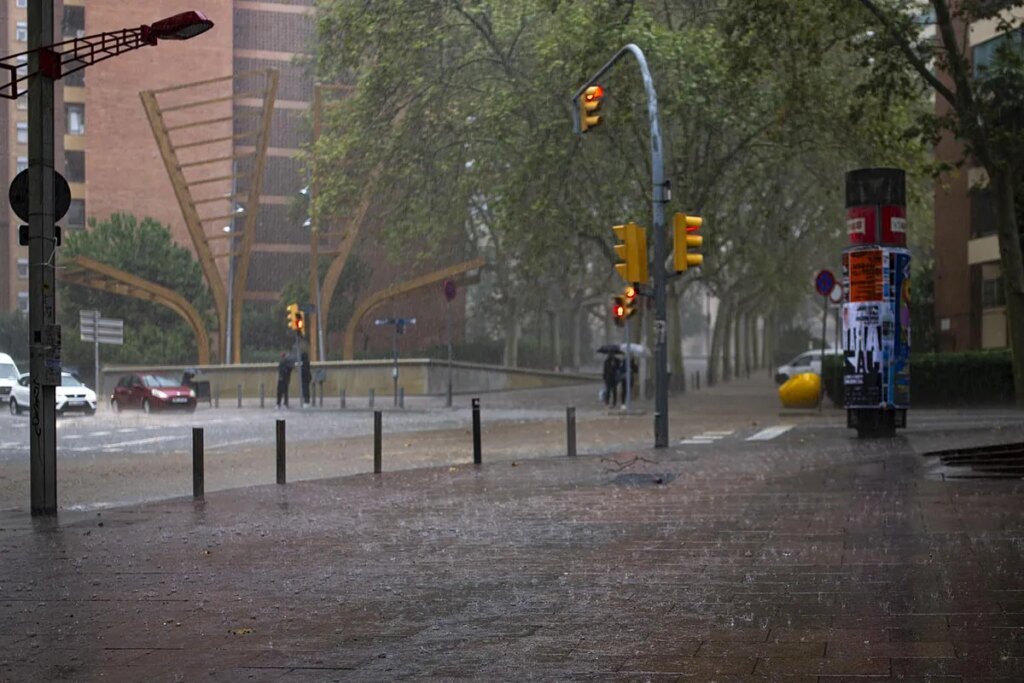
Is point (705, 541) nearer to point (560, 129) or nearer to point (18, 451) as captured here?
point (18, 451)

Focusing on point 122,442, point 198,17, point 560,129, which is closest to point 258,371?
point 560,129

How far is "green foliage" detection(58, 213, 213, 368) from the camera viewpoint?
60875mm

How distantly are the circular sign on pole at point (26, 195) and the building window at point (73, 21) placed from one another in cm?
1152

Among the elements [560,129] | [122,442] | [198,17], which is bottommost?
[122,442]

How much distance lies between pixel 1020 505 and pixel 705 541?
3.65 meters

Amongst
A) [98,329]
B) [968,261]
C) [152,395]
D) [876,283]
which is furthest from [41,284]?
[98,329]

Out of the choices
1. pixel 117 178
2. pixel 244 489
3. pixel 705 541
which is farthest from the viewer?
pixel 117 178

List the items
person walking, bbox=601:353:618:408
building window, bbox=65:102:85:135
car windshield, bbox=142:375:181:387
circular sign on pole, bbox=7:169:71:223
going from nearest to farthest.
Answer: circular sign on pole, bbox=7:169:71:223
person walking, bbox=601:353:618:408
car windshield, bbox=142:375:181:387
building window, bbox=65:102:85:135

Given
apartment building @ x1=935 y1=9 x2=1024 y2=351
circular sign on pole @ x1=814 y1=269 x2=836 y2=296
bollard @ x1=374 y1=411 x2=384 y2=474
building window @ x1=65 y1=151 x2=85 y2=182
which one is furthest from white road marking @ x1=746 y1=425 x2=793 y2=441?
building window @ x1=65 y1=151 x2=85 y2=182

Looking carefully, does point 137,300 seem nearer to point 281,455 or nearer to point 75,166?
point 75,166

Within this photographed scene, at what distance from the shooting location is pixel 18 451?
23.3m

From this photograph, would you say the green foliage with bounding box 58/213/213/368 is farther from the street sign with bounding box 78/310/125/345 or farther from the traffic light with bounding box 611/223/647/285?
the traffic light with bounding box 611/223/647/285

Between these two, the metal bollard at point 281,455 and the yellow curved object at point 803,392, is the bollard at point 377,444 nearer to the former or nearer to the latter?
the metal bollard at point 281,455

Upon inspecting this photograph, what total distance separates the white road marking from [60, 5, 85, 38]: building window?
46.4 ft
